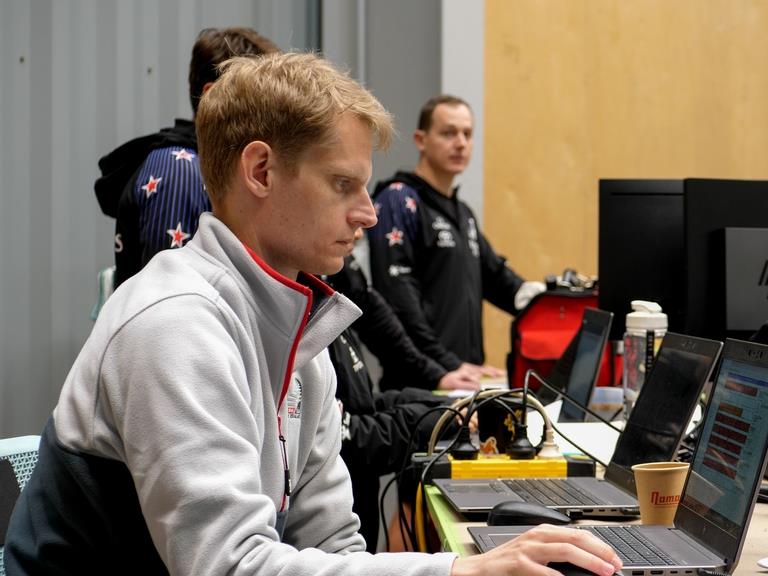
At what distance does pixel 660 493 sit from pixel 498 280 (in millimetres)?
2997

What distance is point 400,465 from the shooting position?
2.20 meters

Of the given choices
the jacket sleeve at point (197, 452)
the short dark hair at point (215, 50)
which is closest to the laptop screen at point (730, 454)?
the jacket sleeve at point (197, 452)

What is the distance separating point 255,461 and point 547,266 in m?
4.17

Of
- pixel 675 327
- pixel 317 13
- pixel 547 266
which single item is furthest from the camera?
pixel 547 266

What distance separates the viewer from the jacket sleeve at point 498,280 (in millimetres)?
4430

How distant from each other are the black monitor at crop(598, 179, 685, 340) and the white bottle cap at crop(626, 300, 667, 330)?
0.11 m

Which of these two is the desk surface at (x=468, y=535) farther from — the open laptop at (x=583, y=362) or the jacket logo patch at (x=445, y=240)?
the jacket logo patch at (x=445, y=240)

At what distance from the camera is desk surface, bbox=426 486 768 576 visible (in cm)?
129

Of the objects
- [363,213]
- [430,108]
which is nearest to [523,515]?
[363,213]

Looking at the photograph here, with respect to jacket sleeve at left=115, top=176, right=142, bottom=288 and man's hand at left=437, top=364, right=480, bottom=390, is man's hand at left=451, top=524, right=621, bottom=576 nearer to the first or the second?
jacket sleeve at left=115, top=176, right=142, bottom=288

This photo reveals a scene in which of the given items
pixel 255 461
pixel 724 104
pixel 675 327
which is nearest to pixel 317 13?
pixel 724 104

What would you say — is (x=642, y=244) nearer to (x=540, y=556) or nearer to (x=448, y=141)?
(x=540, y=556)

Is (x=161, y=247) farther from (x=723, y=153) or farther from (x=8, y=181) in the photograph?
(x=723, y=153)

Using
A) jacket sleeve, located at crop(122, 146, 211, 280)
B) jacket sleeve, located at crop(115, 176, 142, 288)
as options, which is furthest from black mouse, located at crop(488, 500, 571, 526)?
jacket sleeve, located at crop(115, 176, 142, 288)
